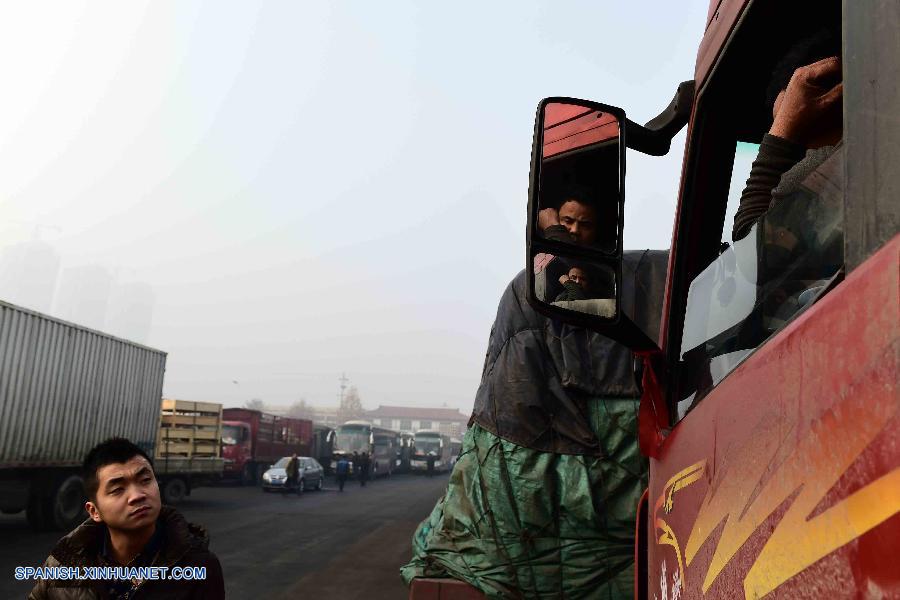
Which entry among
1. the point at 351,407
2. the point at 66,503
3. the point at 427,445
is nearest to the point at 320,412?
the point at 351,407

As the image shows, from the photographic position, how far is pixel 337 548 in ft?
42.1

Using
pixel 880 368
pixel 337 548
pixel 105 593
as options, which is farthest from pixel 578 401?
pixel 337 548

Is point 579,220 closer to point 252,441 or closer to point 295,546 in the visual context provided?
point 295,546

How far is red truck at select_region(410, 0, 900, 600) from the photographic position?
3.12ft

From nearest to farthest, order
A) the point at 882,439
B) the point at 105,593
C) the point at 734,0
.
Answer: the point at 882,439, the point at 734,0, the point at 105,593

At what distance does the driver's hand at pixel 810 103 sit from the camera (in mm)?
1548

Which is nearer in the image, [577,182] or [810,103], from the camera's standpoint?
[810,103]

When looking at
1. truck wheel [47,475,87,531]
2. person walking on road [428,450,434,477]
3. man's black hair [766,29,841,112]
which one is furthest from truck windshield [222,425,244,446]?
man's black hair [766,29,841,112]

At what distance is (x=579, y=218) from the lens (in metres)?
1.91

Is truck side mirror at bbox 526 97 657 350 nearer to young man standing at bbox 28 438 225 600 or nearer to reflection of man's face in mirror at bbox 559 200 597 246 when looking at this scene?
reflection of man's face in mirror at bbox 559 200 597 246

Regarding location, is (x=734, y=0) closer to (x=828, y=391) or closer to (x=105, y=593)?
(x=828, y=391)

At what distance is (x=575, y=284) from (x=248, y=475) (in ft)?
103

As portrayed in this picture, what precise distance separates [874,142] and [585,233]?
0.88 meters

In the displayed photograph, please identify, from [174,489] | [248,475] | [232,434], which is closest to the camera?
[174,489]
